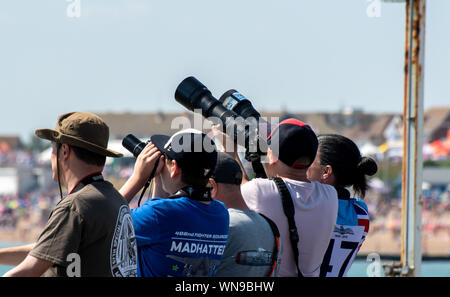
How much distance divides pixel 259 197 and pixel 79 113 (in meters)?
1.03

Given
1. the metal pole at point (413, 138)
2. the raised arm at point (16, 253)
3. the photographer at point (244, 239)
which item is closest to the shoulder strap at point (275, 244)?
the photographer at point (244, 239)

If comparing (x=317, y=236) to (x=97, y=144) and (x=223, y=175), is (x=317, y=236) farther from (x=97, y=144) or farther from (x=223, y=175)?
(x=97, y=144)

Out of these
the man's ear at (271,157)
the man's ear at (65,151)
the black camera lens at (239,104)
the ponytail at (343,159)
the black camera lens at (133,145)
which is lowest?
the ponytail at (343,159)

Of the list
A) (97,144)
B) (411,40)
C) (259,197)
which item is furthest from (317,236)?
(411,40)

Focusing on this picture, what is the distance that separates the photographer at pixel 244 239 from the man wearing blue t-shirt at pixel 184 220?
11 centimetres

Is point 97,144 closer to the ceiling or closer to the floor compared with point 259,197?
closer to the ceiling

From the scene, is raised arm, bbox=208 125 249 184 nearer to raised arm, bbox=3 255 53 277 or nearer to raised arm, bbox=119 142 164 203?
raised arm, bbox=119 142 164 203

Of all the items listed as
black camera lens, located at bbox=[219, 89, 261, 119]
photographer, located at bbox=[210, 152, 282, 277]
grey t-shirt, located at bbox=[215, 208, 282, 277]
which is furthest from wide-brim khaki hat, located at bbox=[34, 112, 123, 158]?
black camera lens, located at bbox=[219, 89, 261, 119]

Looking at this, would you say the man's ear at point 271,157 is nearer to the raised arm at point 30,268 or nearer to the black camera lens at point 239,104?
the black camera lens at point 239,104

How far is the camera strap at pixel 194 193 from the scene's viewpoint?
11.0ft

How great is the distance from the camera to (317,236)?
147 inches

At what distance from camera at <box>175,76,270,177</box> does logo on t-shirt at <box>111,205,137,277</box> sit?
1.05 metres

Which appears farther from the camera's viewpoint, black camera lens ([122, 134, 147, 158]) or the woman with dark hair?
the woman with dark hair

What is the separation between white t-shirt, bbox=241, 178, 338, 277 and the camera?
12.0 feet
